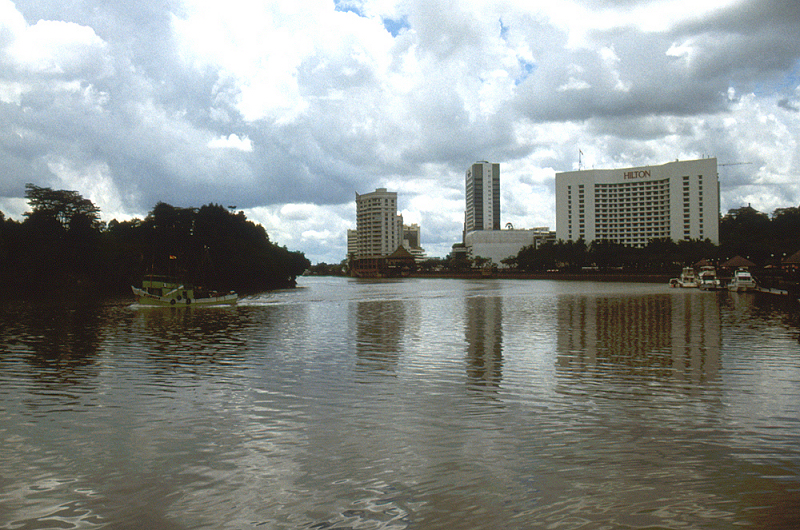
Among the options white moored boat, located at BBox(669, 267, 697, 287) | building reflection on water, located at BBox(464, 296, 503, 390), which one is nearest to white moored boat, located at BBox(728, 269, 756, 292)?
white moored boat, located at BBox(669, 267, 697, 287)

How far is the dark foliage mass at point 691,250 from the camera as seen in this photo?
108 metres

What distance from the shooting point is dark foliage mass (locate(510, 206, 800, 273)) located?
10812cm

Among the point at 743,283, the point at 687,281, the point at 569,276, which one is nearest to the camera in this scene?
the point at 743,283

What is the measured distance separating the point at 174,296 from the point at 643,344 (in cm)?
3831

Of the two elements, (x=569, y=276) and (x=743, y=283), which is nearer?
(x=743, y=283)

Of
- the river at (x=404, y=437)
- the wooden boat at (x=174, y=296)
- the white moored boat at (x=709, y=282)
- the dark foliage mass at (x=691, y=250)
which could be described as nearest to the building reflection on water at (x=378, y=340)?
the river at (x=404, y=437)

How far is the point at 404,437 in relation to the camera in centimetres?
868

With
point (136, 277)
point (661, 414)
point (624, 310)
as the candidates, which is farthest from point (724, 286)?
point (136, 277)

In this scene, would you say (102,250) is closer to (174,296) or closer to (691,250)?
(174,296)

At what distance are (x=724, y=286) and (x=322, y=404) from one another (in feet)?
232

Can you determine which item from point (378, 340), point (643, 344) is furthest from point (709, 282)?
point (378, 340)

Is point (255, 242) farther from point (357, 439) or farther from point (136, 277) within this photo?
point (357, 439)

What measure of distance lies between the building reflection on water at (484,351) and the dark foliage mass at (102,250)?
161ft

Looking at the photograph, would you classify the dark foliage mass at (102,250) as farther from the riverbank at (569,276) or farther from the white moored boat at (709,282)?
the riverbank at (569,276)
